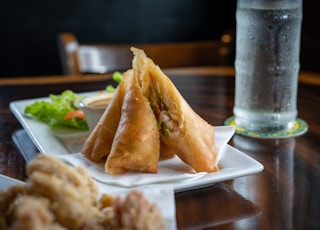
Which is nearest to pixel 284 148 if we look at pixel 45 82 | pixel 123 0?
pixel 45 82

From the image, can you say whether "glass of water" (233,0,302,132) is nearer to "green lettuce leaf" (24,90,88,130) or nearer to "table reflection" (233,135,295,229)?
"table reflection" (233,135,295,229)

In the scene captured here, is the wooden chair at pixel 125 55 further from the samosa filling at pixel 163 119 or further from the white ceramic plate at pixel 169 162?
the samosa filling at pixel 163 119

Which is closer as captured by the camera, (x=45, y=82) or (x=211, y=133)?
(x=211, y=133)

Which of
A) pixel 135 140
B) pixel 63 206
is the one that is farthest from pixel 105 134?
pixel 63 206

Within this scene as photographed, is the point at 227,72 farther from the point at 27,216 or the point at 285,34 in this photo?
the point at 27,216

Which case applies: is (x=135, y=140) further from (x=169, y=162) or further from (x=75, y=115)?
(x=75, y=115)

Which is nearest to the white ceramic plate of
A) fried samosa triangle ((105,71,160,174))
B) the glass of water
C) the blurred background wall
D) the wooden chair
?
fried samosa triangle ((105,71,160,174))
